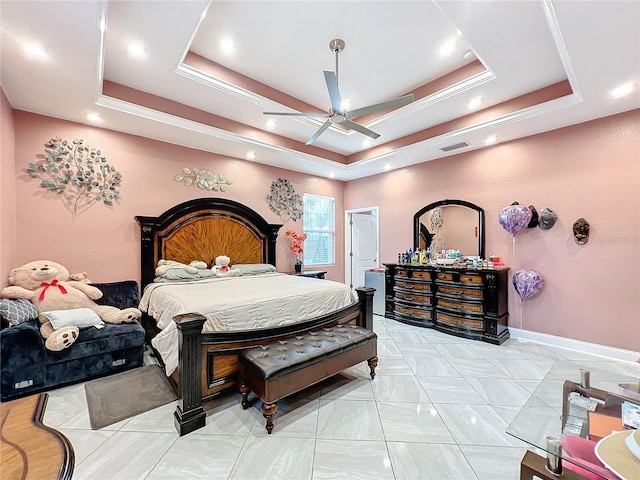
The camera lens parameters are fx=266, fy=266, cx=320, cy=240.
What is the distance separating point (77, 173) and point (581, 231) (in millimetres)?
6457

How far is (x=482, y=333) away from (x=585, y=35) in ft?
11.2

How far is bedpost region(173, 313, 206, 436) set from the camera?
192 centimetres

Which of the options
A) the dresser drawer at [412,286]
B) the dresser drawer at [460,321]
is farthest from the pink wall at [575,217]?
the dresser drawer at [412,286]

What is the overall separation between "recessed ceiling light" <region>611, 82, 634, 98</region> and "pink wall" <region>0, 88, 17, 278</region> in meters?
6.16

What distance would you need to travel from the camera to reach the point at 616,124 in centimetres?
321

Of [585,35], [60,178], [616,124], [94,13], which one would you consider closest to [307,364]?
[94,13]

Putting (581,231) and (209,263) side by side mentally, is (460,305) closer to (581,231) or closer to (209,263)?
(581,231)

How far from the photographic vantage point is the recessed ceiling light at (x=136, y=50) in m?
2.52

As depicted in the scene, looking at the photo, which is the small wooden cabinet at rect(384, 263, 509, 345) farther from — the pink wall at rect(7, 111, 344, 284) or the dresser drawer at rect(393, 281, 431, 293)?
the pink wall at rect(7, 111, 344, 284)

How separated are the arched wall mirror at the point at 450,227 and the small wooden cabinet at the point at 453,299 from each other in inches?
25.8

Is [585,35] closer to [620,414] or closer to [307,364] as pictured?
[620,414]

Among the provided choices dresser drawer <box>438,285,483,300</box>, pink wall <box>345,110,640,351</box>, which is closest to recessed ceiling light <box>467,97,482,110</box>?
pink wall <box>345,110,640,351</box>

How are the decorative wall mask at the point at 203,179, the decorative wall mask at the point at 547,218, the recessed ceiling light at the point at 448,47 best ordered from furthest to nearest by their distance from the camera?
1. the decorative wall mask at the point at 203,179
2. the decorative wall mask at the point at 547,218
3. the recessed ceiling light at the point at 448,47

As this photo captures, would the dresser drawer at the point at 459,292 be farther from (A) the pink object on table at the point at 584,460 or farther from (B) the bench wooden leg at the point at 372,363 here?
(A) the pink object on table at the point at 584,460
